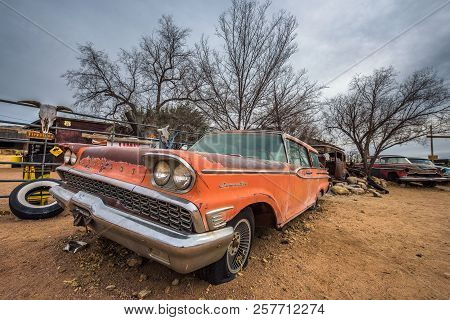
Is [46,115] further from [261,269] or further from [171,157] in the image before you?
[261,269]

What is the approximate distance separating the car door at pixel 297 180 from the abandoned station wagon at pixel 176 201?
0.46 meters

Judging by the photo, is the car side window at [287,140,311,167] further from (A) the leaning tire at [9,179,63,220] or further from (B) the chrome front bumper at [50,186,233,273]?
(A) the leaning tire at [9,179,63,220]

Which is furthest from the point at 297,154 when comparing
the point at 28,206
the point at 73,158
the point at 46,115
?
the point at 46,115

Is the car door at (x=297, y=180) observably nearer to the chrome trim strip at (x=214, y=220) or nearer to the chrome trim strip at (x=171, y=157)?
the chrome trim strip at (x=214, y=220)

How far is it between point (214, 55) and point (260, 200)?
7936mm

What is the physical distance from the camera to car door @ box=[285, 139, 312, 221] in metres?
2.94

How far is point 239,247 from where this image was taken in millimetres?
2123

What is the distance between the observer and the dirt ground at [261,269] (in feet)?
6.05

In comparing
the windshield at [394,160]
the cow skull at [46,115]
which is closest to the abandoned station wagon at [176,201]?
the cow skull at [46,115]

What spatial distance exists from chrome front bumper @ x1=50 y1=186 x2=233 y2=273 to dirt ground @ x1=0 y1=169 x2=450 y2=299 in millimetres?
480

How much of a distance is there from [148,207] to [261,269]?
137 cm

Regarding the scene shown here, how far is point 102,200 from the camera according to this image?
187 cm

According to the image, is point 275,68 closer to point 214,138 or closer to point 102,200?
point 214,138

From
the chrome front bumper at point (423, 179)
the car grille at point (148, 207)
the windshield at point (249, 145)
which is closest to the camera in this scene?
the car grille at point (148, 207)
